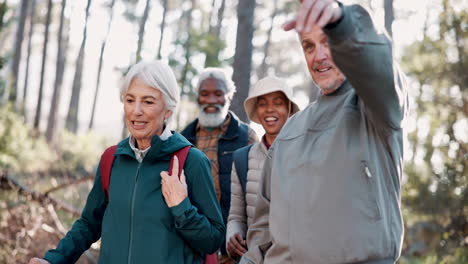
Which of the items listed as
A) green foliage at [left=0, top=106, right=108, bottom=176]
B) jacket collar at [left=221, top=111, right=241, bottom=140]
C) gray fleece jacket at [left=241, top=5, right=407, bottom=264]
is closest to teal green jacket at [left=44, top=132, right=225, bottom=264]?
gray fleece jacket at [left=241, top=5, right=407, bottom=264]

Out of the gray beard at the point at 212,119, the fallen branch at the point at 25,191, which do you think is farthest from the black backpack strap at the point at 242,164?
the fallen branch at the point at 25,191

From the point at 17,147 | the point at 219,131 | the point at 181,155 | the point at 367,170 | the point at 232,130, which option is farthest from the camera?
the point at 17,147

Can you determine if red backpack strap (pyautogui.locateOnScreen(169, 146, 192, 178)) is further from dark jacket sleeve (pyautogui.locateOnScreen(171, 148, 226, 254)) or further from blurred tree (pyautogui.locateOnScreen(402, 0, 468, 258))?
blurred tree (pyautogui.locateOnScreen(402, 0, 468, 258))

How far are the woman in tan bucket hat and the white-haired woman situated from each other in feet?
2.46

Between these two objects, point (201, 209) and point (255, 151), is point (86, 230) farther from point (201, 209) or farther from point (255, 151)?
point (255, 151)

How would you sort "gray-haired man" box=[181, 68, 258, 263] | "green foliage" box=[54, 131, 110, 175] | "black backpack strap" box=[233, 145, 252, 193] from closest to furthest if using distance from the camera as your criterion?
1. "black backpack strap" box=[233, 145, 252, 193]
2. "gray-haired man" box=[181, 68, 258, 263]
3. "green foliage" box=[54, 131, 110, 175]

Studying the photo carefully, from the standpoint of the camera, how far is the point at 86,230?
10.8ft

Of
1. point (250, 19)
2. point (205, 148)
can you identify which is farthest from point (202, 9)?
point (205, 148)

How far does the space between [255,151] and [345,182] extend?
2.03 m

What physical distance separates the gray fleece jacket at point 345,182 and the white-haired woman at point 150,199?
0.76 metres

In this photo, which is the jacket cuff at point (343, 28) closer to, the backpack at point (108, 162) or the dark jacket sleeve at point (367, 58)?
the dark jacket sleeve at point (367, 58)

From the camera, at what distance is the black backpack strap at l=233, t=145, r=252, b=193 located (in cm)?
401

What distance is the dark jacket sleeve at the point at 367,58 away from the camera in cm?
175

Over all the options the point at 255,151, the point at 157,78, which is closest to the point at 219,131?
the point at 255,151
